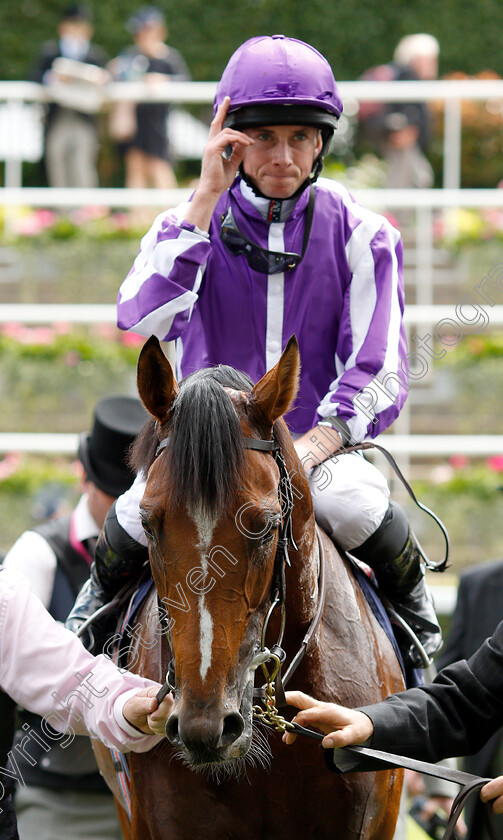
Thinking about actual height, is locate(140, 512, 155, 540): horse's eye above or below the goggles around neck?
below

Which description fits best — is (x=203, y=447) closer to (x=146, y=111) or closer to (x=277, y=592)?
(x=277, y=592)

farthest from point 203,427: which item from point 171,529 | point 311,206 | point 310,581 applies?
point 311,206

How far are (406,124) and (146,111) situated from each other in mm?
2397

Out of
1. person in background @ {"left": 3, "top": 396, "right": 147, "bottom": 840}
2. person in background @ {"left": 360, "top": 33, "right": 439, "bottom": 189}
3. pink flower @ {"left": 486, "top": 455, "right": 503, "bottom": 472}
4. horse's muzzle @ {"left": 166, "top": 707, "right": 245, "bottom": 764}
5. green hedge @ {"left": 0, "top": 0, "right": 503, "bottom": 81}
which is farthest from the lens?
green hedge @ {"left": 0, "top": 0, "right": 503, "bottom": 81}

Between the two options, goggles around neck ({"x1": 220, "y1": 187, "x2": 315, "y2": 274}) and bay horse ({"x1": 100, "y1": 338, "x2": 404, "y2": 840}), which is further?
goggles around neck ({"x1": 220, "y1": 187, "x2": 315, "y2": 274})

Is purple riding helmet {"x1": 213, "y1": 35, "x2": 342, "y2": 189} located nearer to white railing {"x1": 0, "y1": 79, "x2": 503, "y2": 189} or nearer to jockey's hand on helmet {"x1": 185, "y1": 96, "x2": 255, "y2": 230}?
jockey's hand on helmet {"x1": 185, "y1": 96, "x2": 255, "y2": 230}

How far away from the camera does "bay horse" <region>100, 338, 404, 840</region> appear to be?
2.28 m

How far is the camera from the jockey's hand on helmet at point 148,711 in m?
2.45

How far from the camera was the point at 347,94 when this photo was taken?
9.59 meters

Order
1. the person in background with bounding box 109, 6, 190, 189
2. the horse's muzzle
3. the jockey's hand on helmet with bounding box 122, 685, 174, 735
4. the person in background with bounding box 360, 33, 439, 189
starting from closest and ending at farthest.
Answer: the horse's muzzle, the jockey's hand on helmet with bounding box 122, 685, 174, 735, the person in background with bounding box 109, 6, 190, 189, the person in background with bounding box 360, 33, 439, 189

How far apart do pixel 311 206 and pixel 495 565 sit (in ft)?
6.36

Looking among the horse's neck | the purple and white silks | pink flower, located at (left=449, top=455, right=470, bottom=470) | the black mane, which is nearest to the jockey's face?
the purple and white silks

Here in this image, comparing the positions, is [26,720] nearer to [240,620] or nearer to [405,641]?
[405,641]

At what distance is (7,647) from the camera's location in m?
2.78
